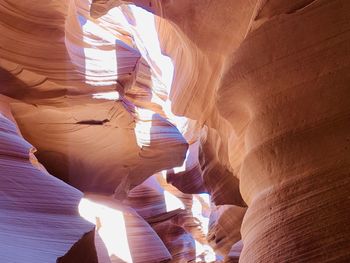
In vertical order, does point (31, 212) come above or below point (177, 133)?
below

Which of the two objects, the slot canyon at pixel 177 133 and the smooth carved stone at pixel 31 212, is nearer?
the slot canyon at pixel 177 133

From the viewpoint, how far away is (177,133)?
564 cm

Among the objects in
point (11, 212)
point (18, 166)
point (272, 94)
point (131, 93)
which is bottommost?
point (11, 212)

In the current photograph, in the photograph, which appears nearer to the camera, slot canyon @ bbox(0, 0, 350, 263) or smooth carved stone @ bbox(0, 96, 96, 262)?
slot canyon @ bbox(0, 0, 350, 263)

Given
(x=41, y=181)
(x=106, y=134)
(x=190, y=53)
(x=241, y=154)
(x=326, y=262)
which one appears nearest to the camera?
(x=326, y=262)

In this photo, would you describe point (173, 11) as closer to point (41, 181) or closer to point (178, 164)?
point (41, 181)

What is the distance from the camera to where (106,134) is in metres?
4.91

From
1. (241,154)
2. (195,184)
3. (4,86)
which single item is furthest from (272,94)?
(195,184)

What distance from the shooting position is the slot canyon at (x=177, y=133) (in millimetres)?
2053

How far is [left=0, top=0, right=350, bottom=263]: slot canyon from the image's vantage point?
6.73 ft

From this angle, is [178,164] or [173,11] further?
[178,164]

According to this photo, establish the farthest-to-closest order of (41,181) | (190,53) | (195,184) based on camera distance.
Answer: (195,184) < (190,53) < (41,181)

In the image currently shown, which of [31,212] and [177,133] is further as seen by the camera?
[177,133]

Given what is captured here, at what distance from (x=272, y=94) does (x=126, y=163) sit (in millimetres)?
3366
